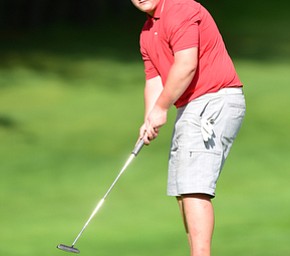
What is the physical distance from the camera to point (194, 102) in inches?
185

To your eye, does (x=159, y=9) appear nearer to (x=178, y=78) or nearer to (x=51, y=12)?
(x=178, y=78)

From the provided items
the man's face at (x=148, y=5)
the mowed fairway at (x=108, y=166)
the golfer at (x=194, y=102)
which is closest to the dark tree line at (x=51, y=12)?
the mowed fairway at (x=108, y=166)

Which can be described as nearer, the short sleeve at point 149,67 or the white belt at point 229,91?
the white belt at point 229,91

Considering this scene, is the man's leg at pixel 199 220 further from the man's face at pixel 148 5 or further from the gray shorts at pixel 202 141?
the man's face at pixel 148 5

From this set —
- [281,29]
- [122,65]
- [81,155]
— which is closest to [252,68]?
[122,65]

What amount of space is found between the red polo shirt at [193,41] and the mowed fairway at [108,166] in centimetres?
157

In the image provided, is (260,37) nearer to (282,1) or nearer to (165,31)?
(282,1)

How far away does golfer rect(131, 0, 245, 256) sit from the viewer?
4.53 meters

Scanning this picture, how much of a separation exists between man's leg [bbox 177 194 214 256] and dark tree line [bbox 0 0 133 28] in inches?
352

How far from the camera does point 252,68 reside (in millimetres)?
11250

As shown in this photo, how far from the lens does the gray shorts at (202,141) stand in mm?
4594

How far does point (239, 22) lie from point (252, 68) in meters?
2.67

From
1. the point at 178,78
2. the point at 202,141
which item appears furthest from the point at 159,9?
the point at 202,141

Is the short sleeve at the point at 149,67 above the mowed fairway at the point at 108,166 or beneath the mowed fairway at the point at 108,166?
beneath
